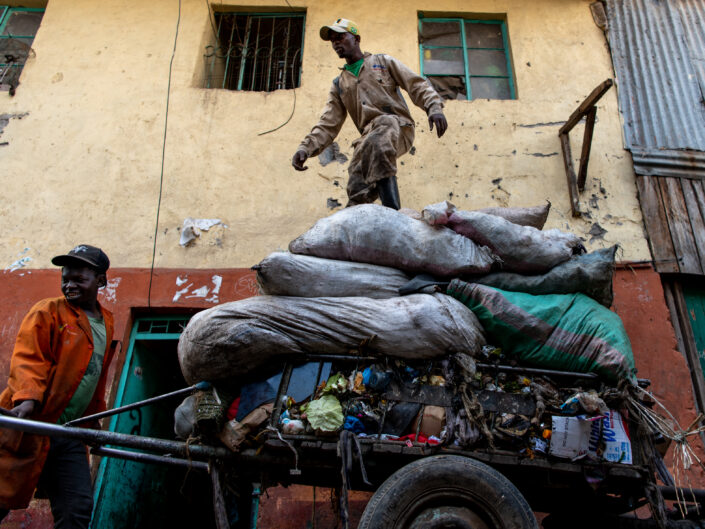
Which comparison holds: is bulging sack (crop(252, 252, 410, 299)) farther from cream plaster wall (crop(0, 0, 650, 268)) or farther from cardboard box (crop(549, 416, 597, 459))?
cream plaster wall (crop(0, 0, 650, 268))

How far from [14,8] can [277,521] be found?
21.3 ft

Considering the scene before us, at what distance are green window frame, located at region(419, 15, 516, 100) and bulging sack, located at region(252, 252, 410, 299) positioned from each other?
3.30m

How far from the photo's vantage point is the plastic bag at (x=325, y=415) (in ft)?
8.05

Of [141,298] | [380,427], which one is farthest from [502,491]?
[141,298]

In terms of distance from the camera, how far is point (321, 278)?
2.94 meters

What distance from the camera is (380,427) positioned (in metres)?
2.48

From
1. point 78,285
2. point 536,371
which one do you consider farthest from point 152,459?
point 536,371

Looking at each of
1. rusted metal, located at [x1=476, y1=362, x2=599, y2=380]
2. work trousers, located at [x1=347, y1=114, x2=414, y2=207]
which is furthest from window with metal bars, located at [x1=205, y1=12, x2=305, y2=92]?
rusted metal, located at [x1=476, y1=362, x2=599, y2=380]

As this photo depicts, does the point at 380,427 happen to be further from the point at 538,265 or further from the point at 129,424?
the point at 129,424

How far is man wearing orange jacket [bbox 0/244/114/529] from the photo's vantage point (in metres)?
2.72

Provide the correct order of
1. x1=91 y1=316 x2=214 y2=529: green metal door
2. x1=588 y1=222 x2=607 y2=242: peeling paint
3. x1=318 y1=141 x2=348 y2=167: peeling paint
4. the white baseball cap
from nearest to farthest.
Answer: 1. the white baseball cap
2. x1=91 y1=316 x2=214 y2=529: green metal door
3. x1=588 y1=222 x2=607 y2=242: peeling paint
4. x1=318 y1=141 x2=348 y2=167: peeling paint

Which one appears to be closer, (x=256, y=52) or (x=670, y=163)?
(x=670, y=163)

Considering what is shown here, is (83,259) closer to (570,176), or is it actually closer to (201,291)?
(201,291)

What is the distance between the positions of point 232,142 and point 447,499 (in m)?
4.06
